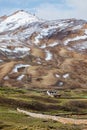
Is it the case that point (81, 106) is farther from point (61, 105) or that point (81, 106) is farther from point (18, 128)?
point (18, 128)

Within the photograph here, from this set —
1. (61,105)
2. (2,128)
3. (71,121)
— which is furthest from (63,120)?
(61,105)

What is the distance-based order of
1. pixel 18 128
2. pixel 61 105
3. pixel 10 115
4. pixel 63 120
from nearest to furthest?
pixel 18 128
pixel 63 120
pixel 10 115
pixel 61 105

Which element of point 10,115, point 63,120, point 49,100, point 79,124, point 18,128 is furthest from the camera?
point 49,100

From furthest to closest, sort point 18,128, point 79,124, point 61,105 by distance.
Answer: point 61,105
point 79,124
point 18,128

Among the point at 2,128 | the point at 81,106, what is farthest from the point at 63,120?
the point at 81,106

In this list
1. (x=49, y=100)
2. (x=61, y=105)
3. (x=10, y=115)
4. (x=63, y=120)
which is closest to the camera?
(x=63, y=120)

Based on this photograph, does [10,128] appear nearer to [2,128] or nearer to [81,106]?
[2,128]

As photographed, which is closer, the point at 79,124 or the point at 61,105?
the point at 79,124

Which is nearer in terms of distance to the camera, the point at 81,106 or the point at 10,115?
the point at 10,115
